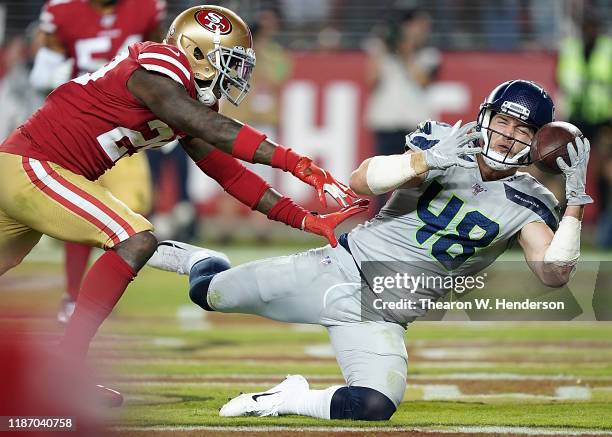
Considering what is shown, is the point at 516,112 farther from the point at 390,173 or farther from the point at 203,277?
the point at 203,277

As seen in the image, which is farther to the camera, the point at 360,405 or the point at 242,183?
the point at 242,183

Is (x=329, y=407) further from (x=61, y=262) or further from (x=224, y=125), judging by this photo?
(x=61, y=262)

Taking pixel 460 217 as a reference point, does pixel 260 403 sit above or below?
below

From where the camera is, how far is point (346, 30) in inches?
469

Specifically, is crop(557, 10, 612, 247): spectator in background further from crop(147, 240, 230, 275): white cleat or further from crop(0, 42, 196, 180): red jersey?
crop(0, 42, 196, 180): red jersey

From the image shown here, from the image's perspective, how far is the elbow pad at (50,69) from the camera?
666 centimetres

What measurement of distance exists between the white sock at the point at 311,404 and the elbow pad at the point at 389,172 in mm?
769

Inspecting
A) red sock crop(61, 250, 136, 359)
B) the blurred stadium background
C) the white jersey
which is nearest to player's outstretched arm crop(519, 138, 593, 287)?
the white jersey

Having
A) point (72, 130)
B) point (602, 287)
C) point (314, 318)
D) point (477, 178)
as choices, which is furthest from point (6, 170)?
point (602, 287)

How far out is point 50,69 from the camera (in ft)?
22.0

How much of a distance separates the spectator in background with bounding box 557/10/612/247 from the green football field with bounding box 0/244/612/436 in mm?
3963

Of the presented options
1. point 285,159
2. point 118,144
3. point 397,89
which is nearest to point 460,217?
point 285,159

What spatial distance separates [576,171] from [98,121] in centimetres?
180

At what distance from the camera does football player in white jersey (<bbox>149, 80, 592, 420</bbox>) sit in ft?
→ 13.6
